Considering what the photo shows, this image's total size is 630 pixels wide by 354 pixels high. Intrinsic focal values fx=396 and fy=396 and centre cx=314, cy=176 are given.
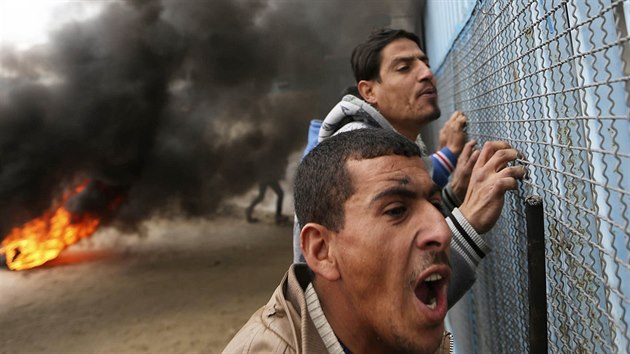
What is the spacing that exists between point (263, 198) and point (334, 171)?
7.78m

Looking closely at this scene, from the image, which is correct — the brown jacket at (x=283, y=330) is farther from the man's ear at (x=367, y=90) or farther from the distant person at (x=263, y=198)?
the distant person at (x=263, y=198)

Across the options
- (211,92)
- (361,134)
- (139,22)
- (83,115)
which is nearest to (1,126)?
(83,115)

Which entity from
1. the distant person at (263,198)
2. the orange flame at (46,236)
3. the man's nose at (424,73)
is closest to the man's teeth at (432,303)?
the man's nose at (424,73)

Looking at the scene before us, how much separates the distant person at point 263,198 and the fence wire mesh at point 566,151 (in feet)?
22.1

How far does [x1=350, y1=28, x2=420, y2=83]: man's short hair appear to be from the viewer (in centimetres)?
207

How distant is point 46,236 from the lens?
23.2 ft

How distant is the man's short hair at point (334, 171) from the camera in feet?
3.69

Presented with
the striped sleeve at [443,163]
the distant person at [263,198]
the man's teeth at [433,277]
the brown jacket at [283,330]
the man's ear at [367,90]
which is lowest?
the distant person at [263,198]

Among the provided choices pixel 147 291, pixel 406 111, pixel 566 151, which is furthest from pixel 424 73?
pixel 147 291

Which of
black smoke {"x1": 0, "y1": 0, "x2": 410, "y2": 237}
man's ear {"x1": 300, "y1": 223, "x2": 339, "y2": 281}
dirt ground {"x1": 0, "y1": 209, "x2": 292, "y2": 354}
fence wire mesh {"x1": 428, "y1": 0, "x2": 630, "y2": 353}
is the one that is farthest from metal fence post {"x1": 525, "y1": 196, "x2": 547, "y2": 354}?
black smoke {"x1": 0, "y1": 0, "x2": 410, "y2": 237}

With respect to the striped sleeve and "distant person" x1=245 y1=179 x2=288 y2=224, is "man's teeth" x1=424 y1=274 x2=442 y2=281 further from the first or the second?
"distant person" x1=245 y1=179 x2=288 y2=224

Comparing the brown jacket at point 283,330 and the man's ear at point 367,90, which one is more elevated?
the man's ear at point 367,90

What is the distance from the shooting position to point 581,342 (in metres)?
1.00

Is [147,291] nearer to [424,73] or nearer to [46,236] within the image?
[46,236]
